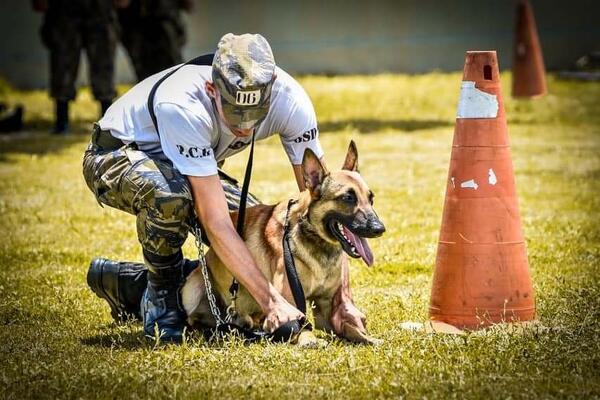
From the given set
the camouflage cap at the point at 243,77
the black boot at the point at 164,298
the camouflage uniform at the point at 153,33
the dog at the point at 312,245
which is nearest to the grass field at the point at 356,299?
the black boot at the point at 164,298

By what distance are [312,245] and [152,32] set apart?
11.2m

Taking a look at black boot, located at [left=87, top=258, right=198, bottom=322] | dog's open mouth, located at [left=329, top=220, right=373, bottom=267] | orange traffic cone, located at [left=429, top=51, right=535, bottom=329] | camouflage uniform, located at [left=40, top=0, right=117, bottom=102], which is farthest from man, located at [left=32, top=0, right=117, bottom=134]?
dog's open mouth, located at [left=329, top=220, right=373, bottom=267]

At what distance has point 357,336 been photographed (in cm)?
562

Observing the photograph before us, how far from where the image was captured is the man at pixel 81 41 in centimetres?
1506

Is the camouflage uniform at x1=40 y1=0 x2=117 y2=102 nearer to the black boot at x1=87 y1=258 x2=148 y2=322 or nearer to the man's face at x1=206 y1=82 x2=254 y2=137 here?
the black boot at x1=87 y1=258 x2=148 y2=322

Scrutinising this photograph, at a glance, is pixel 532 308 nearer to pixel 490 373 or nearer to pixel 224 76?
pixel 490 373

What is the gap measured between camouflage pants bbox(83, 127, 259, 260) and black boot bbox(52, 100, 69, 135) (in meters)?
9.88

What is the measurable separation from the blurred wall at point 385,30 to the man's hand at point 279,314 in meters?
17.2

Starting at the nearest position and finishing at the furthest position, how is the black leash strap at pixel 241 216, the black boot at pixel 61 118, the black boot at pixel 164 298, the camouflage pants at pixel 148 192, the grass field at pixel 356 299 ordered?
1. the grass field at pixel 356 299
2. the camouflage pants at pixel 148 192
3. the black leash strap at pixel 241 216
4. the black boot at pixel 164 298
5. the black boot at pixel 61 118

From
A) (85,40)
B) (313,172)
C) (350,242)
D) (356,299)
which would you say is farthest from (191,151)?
(85,40)

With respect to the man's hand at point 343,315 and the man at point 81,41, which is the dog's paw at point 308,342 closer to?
the man's hand at point 343,315

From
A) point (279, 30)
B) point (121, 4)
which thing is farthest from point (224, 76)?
point (279, 30)

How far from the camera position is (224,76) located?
532 cm

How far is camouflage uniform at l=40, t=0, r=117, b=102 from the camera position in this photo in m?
15.1
